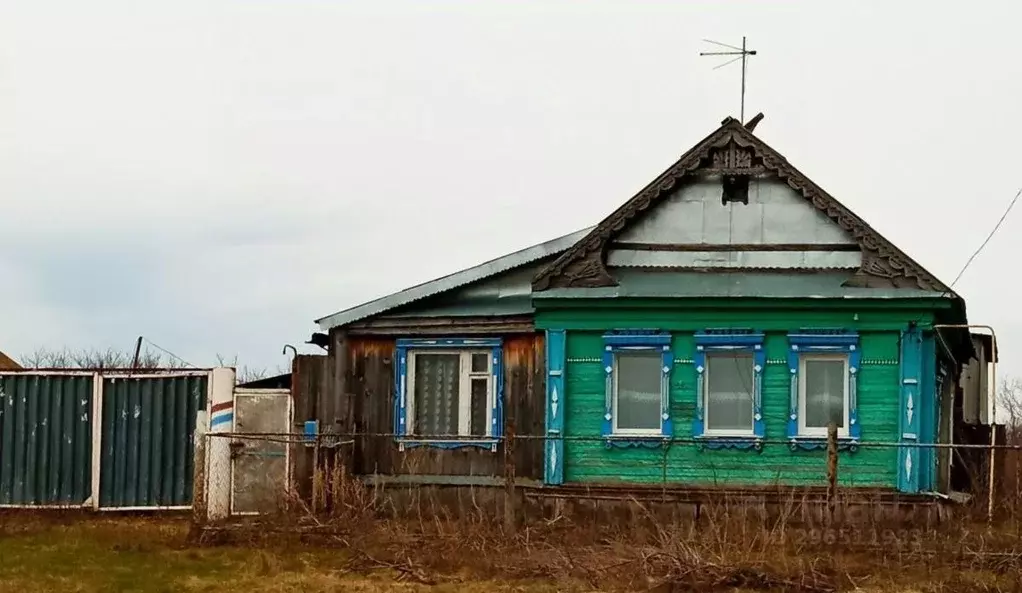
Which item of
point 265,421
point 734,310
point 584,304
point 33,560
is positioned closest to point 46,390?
point 265,421

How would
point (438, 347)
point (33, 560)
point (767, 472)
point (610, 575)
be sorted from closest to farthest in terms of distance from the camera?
point (610, 575), point (33, 560), point (767, 472), point (438, 347)

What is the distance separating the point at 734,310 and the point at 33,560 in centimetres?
813

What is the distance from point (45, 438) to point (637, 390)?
25.5 ft

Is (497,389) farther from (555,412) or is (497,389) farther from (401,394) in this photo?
(401,394)

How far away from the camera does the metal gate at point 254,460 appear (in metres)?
16.7

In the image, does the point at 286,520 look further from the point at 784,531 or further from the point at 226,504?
the point at 784,531

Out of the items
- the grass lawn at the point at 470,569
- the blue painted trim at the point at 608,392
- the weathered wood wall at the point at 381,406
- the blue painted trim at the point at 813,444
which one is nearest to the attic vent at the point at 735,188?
the blue painted trim at the point at 608,392

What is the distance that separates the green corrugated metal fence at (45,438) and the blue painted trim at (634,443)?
6.88m

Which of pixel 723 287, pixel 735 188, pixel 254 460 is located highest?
pixel 735 188

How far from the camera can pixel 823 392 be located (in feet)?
51.3

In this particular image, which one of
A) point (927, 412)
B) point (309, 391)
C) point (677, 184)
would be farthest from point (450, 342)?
point (927, 412)

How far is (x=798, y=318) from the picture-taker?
15547mm

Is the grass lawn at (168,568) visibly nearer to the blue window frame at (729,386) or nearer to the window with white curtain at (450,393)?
the window with white curtain at (450,393)

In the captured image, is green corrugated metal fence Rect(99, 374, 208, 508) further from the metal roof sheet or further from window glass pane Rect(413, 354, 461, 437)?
the metal roof sheet
